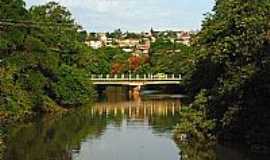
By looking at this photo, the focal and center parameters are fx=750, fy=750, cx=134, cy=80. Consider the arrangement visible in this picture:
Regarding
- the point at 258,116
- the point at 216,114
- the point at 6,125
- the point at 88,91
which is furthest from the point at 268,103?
the point at 88,91

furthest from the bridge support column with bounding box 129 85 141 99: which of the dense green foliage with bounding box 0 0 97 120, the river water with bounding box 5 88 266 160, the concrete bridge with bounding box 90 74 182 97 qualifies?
the river water with bounding box 5 88 266 160

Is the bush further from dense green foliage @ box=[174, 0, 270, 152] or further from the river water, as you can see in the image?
dense green foliage @ box=[174, 0, 270, 152]

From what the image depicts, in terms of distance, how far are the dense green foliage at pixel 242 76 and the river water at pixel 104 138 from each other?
1.61 metres

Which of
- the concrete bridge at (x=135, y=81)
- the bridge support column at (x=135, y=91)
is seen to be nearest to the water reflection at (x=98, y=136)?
the concrete bridge at (x=135, y=81)

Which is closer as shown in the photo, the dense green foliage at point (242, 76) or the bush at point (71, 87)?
the dense green foliage at point (242, 76)

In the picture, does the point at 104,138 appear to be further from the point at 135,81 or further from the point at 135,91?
the point at 135,91

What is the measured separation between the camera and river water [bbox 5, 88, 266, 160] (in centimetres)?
4219

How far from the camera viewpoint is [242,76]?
4288cm

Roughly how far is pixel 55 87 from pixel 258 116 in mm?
30990

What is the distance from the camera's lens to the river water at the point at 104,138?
138 ft

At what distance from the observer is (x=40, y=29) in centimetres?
6925

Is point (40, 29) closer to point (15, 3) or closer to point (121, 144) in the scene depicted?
point (15, 3)

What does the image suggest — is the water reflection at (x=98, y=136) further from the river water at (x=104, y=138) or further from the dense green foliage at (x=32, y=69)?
the dense green foliage at (x=32, y=69)

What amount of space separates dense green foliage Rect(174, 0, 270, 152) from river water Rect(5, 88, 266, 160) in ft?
5.29
